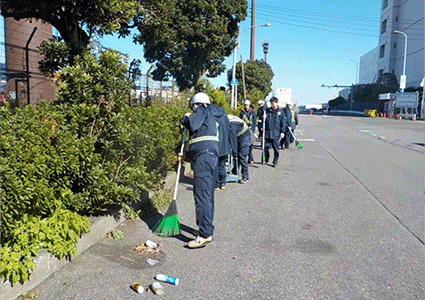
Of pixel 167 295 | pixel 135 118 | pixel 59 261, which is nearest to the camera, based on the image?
pixel 167 295

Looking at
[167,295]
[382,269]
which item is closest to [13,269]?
[167,295]

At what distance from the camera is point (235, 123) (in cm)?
813

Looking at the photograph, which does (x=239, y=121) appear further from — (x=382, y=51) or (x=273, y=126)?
(x=382, y=51)

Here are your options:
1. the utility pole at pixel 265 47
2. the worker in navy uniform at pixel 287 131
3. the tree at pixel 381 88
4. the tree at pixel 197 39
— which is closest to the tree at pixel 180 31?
the tree at pixel 197 39

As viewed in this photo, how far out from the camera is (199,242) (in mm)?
4801

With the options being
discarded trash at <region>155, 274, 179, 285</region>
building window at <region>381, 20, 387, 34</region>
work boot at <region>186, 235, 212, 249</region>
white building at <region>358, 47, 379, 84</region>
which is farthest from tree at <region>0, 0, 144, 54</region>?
white building at <region>358, 47, 379, 84</region>

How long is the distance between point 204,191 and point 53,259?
5.87 ft

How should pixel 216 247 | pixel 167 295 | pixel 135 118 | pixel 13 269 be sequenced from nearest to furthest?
pixel 13 269, pixel 167 295, pixel 216 247, pixel 135 118

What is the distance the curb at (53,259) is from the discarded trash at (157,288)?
965 millimetres

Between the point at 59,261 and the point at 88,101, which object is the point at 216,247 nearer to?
the point at 59,261

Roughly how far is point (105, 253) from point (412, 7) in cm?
8596

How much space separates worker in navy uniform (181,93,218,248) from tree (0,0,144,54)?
74.5 inches

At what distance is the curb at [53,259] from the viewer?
3.36 meters

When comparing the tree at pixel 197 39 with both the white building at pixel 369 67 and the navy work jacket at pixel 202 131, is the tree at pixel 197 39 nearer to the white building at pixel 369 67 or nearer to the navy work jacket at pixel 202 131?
the navy work jacket at pixel 202 131
